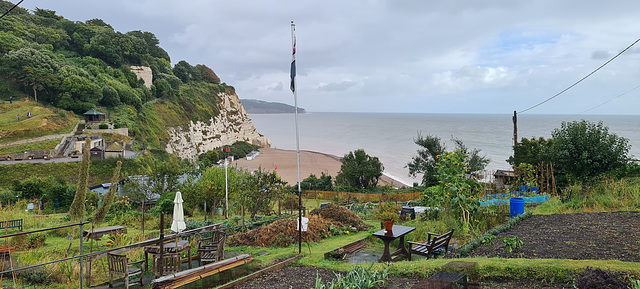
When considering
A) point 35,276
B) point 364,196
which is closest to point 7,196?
point 35,276

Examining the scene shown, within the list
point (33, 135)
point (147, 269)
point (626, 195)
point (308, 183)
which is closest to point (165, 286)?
point (147, 269)

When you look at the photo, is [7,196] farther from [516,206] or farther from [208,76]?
[208,76]

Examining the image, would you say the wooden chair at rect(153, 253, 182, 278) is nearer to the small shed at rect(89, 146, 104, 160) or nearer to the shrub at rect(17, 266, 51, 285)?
the shrub at rect(17, 266, 51, 285)

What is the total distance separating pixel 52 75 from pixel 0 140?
17.5m

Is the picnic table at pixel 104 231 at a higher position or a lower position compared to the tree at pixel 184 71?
lower

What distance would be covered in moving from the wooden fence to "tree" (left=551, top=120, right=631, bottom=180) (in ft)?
43.9

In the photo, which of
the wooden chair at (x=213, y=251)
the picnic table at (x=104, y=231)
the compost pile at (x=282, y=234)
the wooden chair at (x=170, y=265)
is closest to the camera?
the wooden chair at (x=170, y=265)

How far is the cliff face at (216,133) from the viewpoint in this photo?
211 ft

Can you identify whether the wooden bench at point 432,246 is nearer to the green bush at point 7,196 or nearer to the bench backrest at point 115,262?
the bench backrest at point 115,262

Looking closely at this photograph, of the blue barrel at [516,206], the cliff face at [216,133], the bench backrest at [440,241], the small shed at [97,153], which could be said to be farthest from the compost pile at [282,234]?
the cliff face at [216,133]

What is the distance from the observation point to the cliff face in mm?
64312

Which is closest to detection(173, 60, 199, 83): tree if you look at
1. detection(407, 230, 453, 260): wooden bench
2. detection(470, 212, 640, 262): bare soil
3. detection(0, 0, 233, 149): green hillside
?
detection(0, 0, 233, 149): green hillside

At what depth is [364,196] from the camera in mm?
30859

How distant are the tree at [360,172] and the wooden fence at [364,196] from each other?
6.37 m
